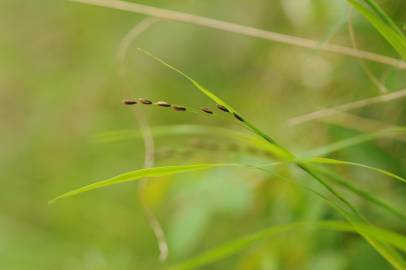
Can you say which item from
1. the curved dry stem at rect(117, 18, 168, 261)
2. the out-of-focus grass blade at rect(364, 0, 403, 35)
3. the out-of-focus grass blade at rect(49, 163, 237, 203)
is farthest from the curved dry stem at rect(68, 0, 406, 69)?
the out-of-focus grass blade at rect(49, 163, 237, 203)

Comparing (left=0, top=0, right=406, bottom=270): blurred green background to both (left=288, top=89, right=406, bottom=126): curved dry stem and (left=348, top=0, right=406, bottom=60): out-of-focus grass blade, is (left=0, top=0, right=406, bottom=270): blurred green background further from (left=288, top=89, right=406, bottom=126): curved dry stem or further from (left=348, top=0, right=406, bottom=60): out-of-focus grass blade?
(left=348, top=0, right=406, bottom=60): out-of-focus grass blade

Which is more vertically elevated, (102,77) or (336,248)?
(336,248)

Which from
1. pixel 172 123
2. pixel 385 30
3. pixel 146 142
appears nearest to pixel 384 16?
pixel 385 30

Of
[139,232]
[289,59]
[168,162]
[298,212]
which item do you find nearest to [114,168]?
[139,232]

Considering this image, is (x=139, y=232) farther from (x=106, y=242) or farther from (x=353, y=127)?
(x=353, y=127)

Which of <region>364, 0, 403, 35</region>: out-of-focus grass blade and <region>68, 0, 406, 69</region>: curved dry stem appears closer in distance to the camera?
<region>364, 0, 403, 35</region>: out-of-focus grass blade

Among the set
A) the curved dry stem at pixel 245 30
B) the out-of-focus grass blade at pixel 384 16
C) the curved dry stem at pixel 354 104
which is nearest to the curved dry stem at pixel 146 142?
the curved dry stem at pixel 245 30

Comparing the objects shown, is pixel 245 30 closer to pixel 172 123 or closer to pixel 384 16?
pixel 384 16

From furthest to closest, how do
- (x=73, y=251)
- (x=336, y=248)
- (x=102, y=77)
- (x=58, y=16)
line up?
(x=58, y=16) < (x=102, y=77) < (x=73, y=251) < (x=336, y=248)
